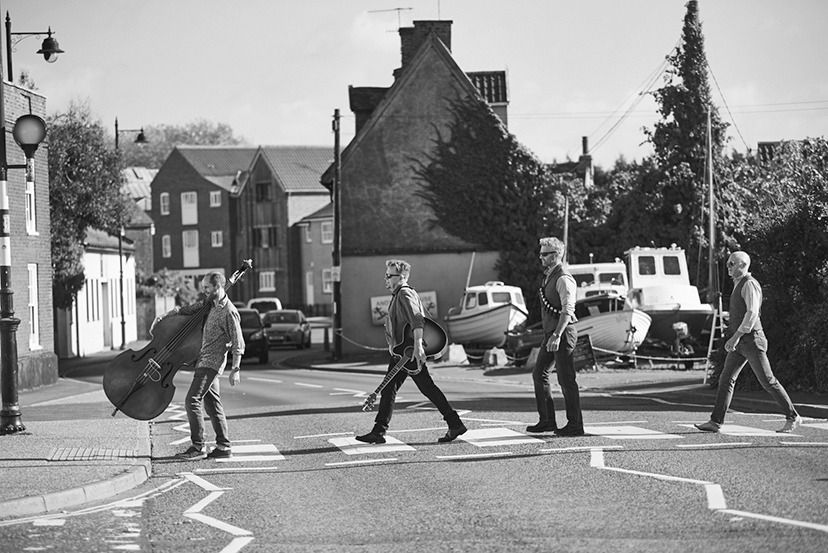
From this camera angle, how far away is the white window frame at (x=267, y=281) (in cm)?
8862

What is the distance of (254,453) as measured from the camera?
13.9 metres

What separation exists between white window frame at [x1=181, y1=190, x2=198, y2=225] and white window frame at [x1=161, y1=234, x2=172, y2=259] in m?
2.10

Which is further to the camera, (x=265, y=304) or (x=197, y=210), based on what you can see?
(x=197, y=210)

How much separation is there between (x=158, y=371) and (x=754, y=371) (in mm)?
6326

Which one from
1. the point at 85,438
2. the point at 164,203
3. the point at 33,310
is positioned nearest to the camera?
the point at 85,438

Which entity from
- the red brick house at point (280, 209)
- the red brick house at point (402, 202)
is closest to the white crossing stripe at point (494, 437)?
the red brick house at point (402, 202)

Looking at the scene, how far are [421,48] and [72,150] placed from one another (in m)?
12.4

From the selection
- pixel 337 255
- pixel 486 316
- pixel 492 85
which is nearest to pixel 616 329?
pixel 486 316

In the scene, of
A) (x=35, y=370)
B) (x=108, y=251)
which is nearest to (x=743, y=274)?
(x=35, y=370)

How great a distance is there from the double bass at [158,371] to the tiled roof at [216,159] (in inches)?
3353

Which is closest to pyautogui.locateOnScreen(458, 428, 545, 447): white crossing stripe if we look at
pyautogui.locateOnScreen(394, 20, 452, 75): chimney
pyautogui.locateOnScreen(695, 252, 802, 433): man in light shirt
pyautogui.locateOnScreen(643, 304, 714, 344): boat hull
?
pyautogui.locateOnScreen(695, 252, 802, 433): man in light shirt

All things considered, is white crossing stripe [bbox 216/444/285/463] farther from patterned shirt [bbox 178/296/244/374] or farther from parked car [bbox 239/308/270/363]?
parked car [bbox 239/308/270/363]

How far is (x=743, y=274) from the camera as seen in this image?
45.5 feet

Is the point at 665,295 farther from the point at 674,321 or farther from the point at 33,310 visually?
the point at 33,310
